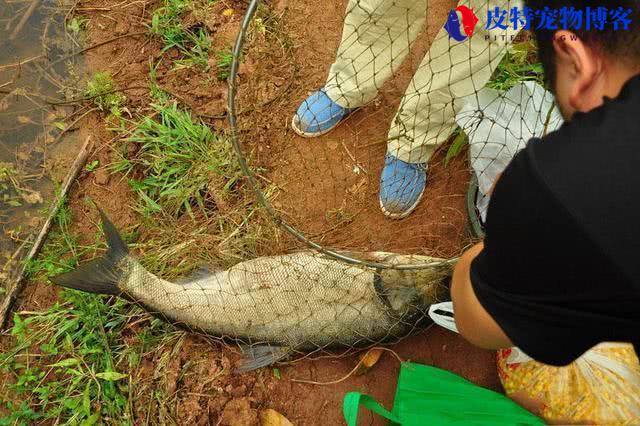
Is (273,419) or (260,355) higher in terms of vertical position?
(260,355)

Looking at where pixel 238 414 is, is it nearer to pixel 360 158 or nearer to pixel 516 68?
pixel 360 158

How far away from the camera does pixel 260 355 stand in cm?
309

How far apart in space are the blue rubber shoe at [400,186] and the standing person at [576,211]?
72.5 inches

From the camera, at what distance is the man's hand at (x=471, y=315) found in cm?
169

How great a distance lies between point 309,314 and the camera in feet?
9.88

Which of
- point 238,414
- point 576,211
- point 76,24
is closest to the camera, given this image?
point 576,211

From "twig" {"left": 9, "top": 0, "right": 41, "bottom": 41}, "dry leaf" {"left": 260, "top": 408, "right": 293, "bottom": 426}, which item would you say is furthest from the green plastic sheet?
"twig" {"left": 9, "top": 0, "right": 41, "bottom": 41}

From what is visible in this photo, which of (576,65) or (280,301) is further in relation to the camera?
(280,301)

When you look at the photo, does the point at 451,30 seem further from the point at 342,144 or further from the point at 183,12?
the point at 183,12

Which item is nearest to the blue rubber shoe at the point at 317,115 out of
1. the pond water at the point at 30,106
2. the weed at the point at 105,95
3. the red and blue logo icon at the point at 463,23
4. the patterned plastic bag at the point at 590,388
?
the red and blue logo icon at the point at 463,23

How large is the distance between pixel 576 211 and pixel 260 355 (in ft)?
7.38

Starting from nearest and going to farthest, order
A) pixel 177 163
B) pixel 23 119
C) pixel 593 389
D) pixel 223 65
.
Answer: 1. pixel 593 389
2. pixel 177 163
3. pixel 223 65
4. pixel 23 119

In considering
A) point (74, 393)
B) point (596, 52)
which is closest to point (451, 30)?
point (596, 52)

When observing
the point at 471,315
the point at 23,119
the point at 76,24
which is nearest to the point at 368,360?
the point at 471,315
